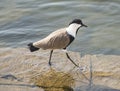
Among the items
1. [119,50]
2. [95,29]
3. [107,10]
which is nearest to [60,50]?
[119,50]

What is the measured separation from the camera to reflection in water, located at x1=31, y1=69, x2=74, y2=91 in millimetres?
5996

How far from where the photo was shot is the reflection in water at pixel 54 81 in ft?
19.7

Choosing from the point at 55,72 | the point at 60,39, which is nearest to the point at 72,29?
the point at 60,39

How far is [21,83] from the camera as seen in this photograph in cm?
612

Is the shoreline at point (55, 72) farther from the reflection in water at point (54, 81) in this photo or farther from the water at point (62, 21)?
the water at point (62, 21)

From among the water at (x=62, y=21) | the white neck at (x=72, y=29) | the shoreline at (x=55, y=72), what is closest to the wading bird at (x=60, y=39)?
the white neck at (x=72, y=29)

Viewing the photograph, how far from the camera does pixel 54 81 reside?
20.4ft

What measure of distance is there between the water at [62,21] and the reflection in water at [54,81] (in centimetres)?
179

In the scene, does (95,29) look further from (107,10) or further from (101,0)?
(101,0)

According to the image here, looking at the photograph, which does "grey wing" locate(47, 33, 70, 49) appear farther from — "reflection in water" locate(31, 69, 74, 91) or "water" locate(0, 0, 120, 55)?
"water" locate(0, 0, 120, 55)

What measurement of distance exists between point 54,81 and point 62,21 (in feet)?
12.7

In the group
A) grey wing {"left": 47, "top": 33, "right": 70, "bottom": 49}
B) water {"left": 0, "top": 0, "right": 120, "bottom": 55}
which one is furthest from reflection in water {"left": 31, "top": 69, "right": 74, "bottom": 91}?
water {"left": 0, "top": 0, "right": 120, "bottom": 55}

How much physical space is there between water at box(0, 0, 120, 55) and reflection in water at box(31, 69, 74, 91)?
5.86 ft

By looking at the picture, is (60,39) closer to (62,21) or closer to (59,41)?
(59,41)
